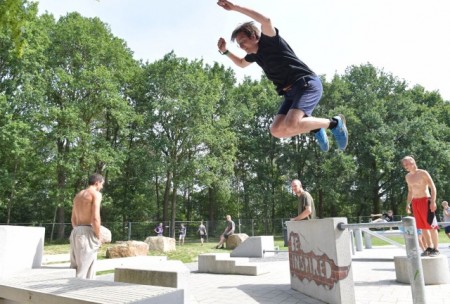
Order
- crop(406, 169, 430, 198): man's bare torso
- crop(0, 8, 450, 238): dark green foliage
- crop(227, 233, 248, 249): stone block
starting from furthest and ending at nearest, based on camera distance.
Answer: crop(0, 8, 450, 238): dark green foliage, crop(227, 233, 248, 249): stone block, crop(406, 169, 430, 198): man's bare torso

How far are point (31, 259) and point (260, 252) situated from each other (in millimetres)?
8860

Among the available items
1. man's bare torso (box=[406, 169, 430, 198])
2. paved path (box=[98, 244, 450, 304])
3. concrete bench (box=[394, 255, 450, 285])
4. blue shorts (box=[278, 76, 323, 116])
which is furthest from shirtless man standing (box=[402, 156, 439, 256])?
blue shorts (box=[278, 76, 323, 116])

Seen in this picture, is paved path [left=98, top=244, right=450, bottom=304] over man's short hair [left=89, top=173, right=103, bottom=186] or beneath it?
beneath

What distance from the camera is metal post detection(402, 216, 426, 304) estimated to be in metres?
3.32

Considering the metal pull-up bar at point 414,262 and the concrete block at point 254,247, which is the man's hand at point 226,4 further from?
the concrete block at point 254,247

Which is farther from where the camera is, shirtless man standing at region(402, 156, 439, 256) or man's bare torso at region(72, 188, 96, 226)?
shirtless man standing at region(402, 156, 439, 256)

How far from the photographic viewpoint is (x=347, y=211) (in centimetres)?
4788

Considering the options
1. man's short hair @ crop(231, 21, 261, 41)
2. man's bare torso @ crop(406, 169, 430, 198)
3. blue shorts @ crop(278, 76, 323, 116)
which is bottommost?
man's bare torso @ crop(406, 169, 430, 198)

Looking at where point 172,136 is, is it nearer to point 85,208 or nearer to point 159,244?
point 159,244

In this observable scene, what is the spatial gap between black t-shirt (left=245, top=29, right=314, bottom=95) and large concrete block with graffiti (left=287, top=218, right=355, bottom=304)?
6.78 feet

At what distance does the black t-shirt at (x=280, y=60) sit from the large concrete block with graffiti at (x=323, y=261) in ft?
6.78

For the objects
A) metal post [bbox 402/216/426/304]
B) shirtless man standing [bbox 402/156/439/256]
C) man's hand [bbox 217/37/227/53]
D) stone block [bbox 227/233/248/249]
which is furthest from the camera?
stone block [bbox 227/233/248/249]

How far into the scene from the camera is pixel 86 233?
5.46 meters

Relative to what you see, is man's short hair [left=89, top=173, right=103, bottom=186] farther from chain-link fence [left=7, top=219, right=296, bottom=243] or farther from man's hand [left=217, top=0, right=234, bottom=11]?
chain-link fence [left=7, top=219, right=296, bottom=243]
